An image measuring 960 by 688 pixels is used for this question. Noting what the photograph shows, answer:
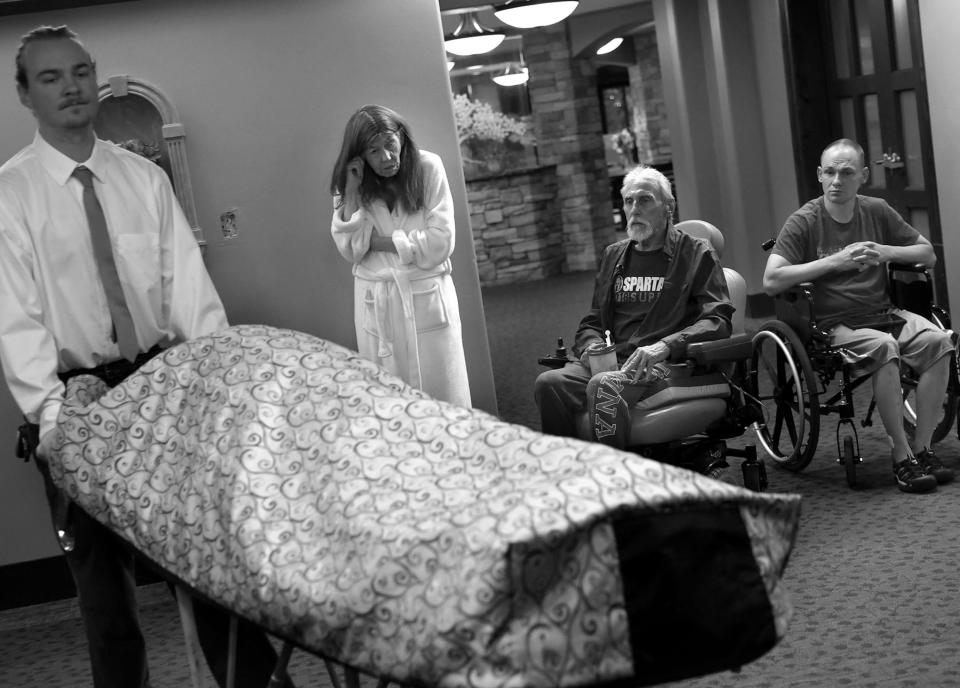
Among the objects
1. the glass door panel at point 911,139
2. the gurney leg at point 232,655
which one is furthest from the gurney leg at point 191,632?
the glass door panel at point 911,139

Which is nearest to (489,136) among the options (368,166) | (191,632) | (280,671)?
(368,166)

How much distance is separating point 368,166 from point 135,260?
1.55m

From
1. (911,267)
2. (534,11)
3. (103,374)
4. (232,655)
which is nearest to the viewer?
(232,655)

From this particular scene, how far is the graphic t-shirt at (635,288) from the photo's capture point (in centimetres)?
392

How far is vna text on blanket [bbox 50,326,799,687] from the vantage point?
1418 millimetres

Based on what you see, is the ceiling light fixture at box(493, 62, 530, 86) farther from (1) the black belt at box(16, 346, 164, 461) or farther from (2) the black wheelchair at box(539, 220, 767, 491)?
(1) the black belt at box(16, 346, 164, 461)

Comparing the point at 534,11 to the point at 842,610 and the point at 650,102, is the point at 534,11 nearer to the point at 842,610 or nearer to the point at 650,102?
the point at 842,610

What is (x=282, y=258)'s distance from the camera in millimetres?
4391

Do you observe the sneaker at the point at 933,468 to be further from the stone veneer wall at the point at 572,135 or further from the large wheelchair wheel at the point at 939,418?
the stone veneer wall at the point at 572,135

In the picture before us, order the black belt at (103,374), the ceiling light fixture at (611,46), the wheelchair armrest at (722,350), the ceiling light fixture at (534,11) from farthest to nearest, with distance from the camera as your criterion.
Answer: the ceiling light fixture at (611,46)
the ceiling light fixture at (534,11)
the wheelchair armrest at (722,350)
the black belt at (103,374)

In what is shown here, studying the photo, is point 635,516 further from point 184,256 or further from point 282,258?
point 282,258

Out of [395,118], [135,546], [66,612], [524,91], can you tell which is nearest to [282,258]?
[395,118]

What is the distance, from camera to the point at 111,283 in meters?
2.71

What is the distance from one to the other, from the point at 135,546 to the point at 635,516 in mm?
1031
